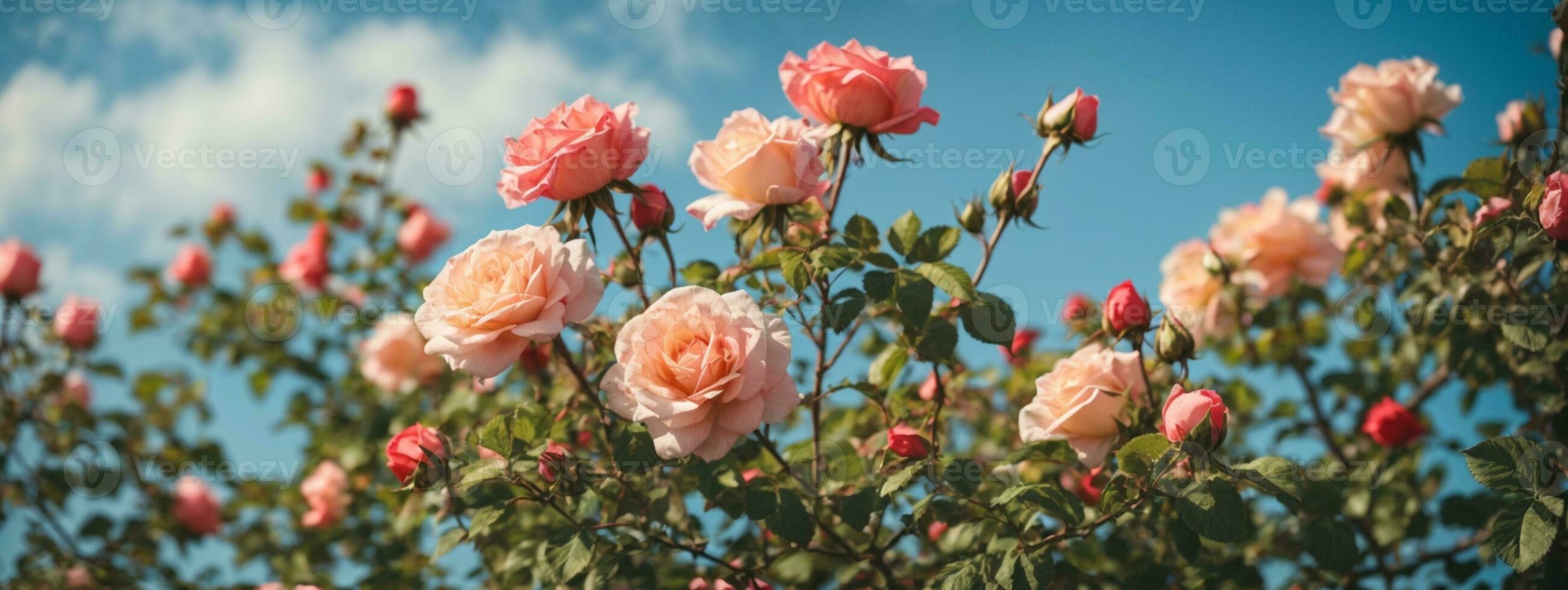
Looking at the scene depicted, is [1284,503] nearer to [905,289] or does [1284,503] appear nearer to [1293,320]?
[905,289]

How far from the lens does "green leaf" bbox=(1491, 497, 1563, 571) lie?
1546 mm

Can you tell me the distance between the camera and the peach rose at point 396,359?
357cm

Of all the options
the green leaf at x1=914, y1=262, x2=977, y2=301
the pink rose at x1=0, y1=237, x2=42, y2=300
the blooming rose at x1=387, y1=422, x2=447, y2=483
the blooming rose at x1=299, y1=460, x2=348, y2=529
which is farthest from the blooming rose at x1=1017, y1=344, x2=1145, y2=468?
the pink rose at x1=0, y1=237, x2=42, y2=300

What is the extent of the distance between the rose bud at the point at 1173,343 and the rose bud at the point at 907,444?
0.52m


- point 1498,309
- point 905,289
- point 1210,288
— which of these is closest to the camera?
point 905,289

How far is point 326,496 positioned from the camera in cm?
337

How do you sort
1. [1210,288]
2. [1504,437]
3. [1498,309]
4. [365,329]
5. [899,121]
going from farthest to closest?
[365,329]
[1210,288]
[1498,309]
[899,121]
[1504,437]

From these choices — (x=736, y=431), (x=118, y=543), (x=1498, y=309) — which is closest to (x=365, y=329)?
(x=118, y=543)

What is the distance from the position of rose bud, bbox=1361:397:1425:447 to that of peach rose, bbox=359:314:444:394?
2984mm

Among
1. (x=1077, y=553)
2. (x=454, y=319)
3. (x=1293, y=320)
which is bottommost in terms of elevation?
(x=1077, y=553)

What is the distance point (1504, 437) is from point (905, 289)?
3.31ft

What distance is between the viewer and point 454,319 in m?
1.72

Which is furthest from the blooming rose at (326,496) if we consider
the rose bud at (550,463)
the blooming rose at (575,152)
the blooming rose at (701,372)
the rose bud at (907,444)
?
the rose bud at (907,444)

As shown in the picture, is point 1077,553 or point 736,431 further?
point 1077,553
